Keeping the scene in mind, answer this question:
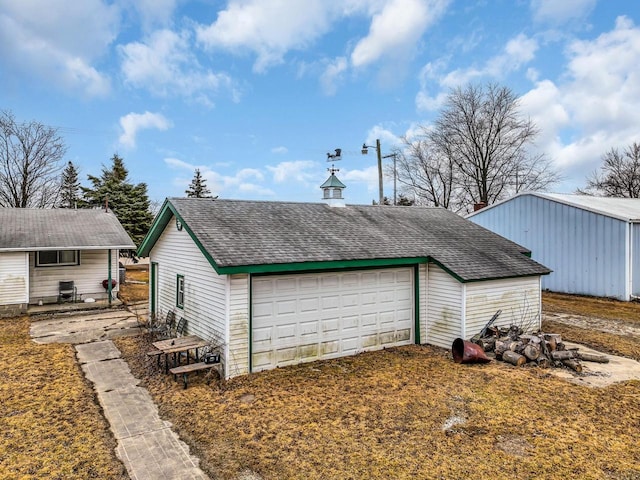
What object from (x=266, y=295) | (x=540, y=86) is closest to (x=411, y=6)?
(x=266, y=295)

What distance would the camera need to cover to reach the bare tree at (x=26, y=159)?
31359 millimetres

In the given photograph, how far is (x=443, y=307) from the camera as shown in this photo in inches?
412

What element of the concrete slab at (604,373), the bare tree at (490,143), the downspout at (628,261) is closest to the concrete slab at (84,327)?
the concrete slab at (604,373)

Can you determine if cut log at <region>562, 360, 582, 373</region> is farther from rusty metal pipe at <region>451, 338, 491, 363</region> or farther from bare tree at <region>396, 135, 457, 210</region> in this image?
bare tree at <region>396, 135, 457, 210</region>

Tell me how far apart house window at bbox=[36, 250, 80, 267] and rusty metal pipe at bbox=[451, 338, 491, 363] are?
16074mm

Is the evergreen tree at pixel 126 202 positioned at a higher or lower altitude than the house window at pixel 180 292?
higher

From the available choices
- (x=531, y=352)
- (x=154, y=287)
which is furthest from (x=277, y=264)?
(x=154, y=287)

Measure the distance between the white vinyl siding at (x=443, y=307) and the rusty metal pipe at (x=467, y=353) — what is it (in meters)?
0.82

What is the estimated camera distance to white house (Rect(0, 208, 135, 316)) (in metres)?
15.1

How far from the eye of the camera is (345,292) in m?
9.77

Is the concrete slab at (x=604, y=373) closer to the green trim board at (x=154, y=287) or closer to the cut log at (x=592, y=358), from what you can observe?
the cut log at (x=592, y=358)

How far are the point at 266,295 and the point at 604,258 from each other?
645 inches

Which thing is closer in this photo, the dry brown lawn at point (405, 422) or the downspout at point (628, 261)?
the dry brown lawn at point (405, 422)

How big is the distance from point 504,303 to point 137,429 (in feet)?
30.6
